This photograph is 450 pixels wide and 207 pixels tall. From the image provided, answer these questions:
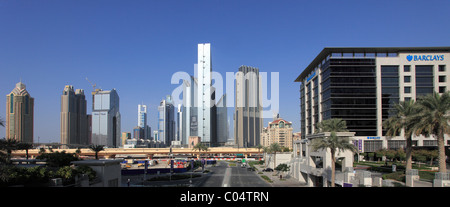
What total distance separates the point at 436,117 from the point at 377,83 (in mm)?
72565

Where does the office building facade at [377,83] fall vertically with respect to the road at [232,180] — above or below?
above

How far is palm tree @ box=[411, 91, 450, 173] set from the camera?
114 feet

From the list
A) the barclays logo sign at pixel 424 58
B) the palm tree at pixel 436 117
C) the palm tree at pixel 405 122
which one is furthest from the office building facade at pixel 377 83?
the palm tree at pixel 436 117

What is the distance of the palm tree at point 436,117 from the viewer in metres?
34.8

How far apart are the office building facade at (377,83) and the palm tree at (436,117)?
2529 inches

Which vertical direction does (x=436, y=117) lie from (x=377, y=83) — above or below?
below

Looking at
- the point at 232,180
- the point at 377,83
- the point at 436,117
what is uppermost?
the point at 377,83

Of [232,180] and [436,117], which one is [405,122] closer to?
[436,117]

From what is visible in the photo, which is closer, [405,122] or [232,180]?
[405,122]

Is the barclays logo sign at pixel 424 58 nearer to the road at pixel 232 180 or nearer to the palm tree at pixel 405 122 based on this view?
the road at pixel 232 180

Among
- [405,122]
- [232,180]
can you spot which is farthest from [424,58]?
[405,122]

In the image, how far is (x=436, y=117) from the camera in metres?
34.9

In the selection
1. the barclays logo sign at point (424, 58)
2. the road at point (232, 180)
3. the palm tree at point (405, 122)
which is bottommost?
the road at point (232, 180)
